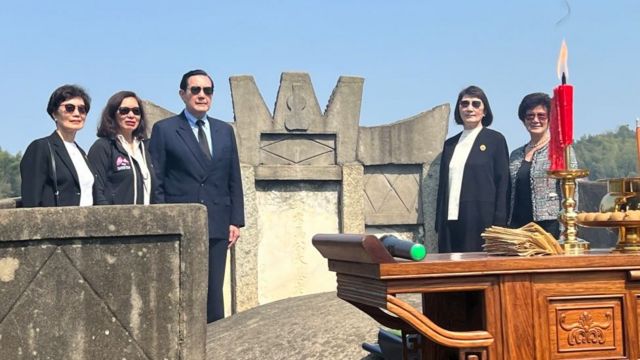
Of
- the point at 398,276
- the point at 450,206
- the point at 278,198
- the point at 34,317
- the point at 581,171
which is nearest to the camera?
the point at 398,276

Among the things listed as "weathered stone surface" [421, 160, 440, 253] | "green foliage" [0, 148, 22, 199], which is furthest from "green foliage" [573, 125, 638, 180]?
"weathered stone surface" [421, 160, 440, 253]

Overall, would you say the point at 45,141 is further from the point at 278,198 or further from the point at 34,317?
the point at 278,198

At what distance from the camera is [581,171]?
13.3ft

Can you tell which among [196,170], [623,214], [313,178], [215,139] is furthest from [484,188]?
[623,214]

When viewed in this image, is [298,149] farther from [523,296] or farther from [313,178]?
[523,296]

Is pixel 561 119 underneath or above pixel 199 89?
underneath

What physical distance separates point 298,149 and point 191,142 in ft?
11.0

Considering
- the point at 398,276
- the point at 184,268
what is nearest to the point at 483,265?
the point at 398,276

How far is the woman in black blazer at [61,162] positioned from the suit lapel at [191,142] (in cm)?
110

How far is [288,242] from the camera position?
1045 centimetres

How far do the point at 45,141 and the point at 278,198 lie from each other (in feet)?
15.1

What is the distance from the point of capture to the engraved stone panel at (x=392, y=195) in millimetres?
10680

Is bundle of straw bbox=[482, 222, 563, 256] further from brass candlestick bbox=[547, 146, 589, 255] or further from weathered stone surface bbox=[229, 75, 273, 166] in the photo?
weathered stone surface bbox=[229, 75, 273, 166]

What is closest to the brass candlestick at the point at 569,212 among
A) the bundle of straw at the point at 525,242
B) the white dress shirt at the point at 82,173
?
the bundle of straw at the point at 525,242
